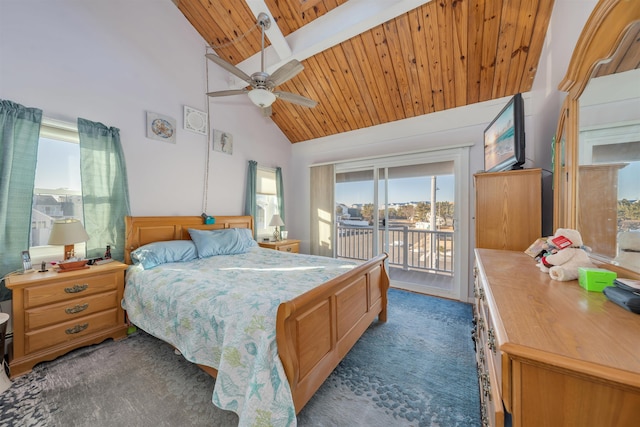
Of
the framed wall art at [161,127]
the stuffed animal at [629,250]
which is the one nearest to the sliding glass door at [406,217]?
the stuffed animal at [629,250]

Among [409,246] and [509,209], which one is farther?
[409,246]

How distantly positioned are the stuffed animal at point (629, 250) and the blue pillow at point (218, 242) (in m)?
3.27

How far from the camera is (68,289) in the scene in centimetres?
201

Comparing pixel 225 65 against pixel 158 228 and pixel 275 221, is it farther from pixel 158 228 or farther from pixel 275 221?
pixel 275 221

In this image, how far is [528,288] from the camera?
99 centimetres

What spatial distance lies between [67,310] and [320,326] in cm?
222

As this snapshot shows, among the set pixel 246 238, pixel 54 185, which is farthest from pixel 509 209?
pixel 54 185

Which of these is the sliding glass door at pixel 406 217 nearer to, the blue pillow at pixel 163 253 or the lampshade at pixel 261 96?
the lampshade at pixel 261 96

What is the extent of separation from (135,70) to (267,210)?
9.04 feet

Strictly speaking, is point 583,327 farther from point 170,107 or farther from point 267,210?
point 267,210

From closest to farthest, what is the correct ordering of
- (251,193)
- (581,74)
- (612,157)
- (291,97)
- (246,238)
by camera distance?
1. (612,157)
2. (581,74)
3. (291,97)
4. (246,238)
5. (251,193)

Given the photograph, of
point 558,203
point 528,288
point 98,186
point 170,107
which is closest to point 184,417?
point 528,288

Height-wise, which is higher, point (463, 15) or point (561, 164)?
point (463, 15)

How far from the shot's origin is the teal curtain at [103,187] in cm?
243
